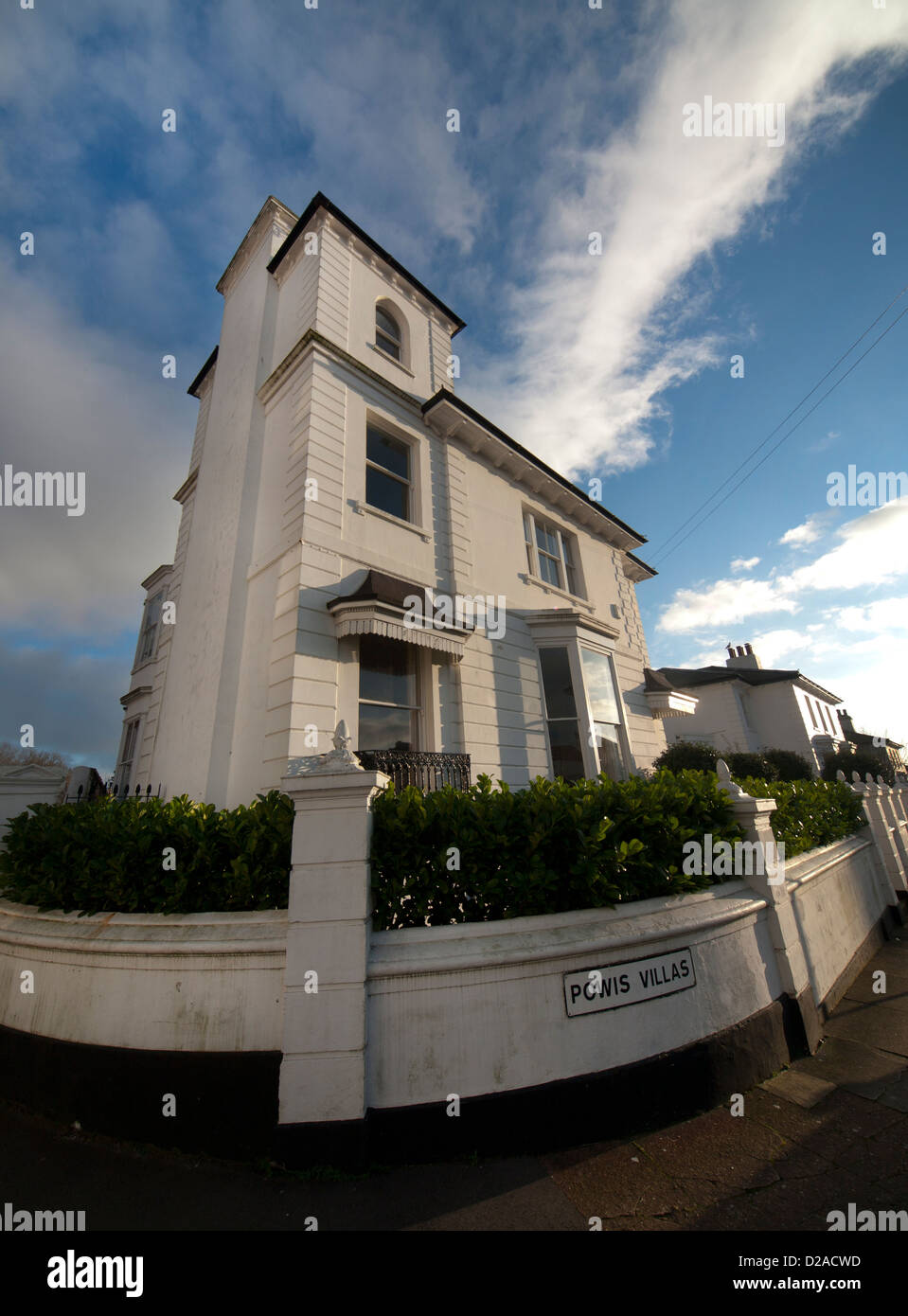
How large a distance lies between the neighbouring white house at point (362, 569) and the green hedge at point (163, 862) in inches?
90.5

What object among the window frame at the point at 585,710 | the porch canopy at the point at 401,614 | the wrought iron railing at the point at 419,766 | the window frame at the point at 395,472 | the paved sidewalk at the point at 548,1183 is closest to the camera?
the paved sidewalk at the point at 548,1183

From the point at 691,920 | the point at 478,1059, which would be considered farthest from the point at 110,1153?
the point at 691,920

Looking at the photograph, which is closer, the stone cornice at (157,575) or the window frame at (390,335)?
the window frame at (390,335)

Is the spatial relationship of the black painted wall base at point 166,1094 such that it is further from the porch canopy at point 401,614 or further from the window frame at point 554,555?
the window frame at point 554,555

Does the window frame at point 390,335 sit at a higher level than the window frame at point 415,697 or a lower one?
higher

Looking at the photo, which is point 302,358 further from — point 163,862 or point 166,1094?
point 166,1094

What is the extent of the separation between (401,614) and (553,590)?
18.6 ft

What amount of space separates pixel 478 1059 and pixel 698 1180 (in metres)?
1.36

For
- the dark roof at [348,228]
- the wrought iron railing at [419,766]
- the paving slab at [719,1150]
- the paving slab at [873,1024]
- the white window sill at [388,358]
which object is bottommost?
the paving slab at [873,1024]

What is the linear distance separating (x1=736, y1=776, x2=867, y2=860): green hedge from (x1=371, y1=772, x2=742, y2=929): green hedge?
103 inches

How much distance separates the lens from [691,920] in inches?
155

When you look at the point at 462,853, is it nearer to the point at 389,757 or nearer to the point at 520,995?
the point at 520,995

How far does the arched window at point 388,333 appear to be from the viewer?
10.9m

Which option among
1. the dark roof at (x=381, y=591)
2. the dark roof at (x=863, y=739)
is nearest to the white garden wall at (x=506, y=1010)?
the dark roof at (x=381, y=591)
